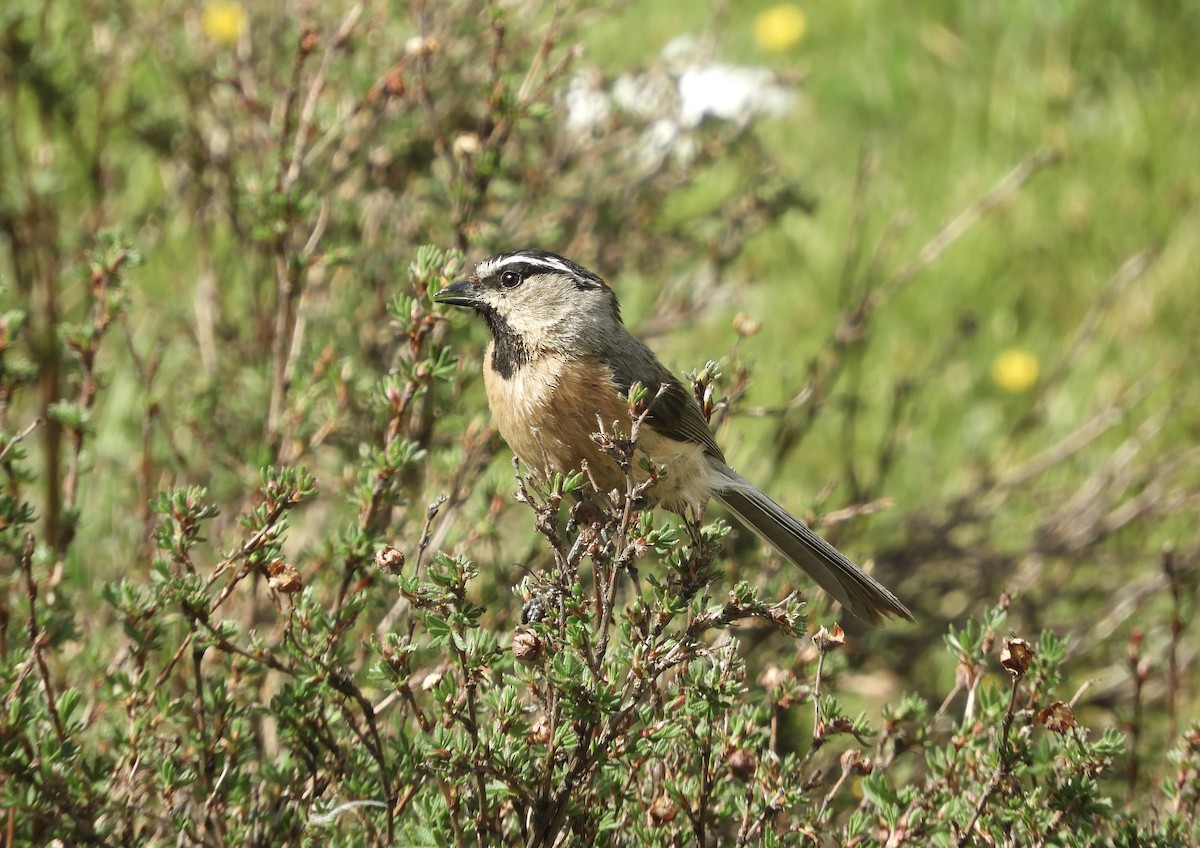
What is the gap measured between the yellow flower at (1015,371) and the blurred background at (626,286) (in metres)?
0.02

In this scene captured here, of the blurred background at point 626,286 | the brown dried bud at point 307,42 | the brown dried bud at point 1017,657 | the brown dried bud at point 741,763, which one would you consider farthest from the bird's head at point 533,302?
the brown dried bud at point 1017,657

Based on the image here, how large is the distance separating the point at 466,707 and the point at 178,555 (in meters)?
0.69

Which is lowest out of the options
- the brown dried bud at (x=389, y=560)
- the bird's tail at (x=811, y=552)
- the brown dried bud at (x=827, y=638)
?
the bird's tail at (x=811, y=552)

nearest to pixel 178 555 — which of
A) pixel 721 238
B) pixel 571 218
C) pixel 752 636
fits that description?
pixel 752 636

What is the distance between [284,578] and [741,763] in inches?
39.8

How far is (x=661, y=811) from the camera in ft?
8.75

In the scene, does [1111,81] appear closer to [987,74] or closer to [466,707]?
[987,74]

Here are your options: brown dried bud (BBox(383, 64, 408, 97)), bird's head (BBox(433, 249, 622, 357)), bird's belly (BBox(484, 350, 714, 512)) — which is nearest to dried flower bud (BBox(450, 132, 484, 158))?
brown dried bud (BBox(383, 64, 408, 97))

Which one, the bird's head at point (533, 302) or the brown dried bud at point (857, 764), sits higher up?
the bird's head at point (533, 302)

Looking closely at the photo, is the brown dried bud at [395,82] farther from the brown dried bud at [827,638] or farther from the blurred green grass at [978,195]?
the brown dried bud at [827,638]

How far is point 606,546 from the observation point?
2797 mm

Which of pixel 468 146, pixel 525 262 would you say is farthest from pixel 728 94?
pixel 468 146

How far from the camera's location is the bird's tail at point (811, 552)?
376 centimetres

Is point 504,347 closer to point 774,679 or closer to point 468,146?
point 468,146
